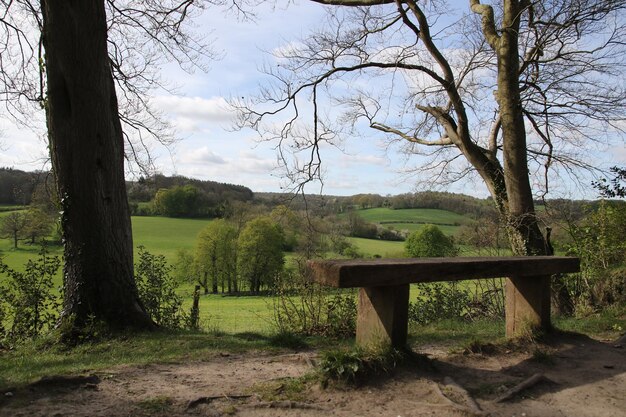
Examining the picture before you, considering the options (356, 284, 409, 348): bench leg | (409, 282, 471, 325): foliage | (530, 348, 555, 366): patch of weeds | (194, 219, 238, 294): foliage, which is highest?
(356, 284, 409, 348): bench leg

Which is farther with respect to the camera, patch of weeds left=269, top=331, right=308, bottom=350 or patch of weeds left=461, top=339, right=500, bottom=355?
patch of weeds left=269, top=331, right=308, bottom=350

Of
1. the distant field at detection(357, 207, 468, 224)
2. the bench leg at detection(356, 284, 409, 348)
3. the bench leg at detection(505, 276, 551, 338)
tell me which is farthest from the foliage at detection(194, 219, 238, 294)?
the bench leg at detection(356, 284, 409, 348)

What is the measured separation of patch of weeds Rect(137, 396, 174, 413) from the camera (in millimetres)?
3127

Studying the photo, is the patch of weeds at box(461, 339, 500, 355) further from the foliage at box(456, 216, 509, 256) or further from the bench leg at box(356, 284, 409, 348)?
the foliage at box(456, 216, 509, 256)

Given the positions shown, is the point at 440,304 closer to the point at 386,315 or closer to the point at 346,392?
the point at 386,315

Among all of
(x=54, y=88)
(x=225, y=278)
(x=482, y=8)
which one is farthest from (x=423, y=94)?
(x=225, y=278)

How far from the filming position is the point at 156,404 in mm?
3211

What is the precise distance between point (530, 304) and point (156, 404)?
3.80 m

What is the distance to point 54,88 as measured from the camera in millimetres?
5945

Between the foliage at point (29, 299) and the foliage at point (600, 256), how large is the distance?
825 cm

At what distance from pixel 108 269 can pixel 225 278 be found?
3316 centimetres

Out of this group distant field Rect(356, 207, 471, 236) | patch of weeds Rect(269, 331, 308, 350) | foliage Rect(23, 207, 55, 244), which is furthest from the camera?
distant field Rect(356, 207, 471, 236)

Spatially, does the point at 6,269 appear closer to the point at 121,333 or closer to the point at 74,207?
the point at 74,207

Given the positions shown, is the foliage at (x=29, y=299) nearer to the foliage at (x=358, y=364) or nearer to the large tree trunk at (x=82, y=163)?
the large tree trunk at (x=82, y=163)
